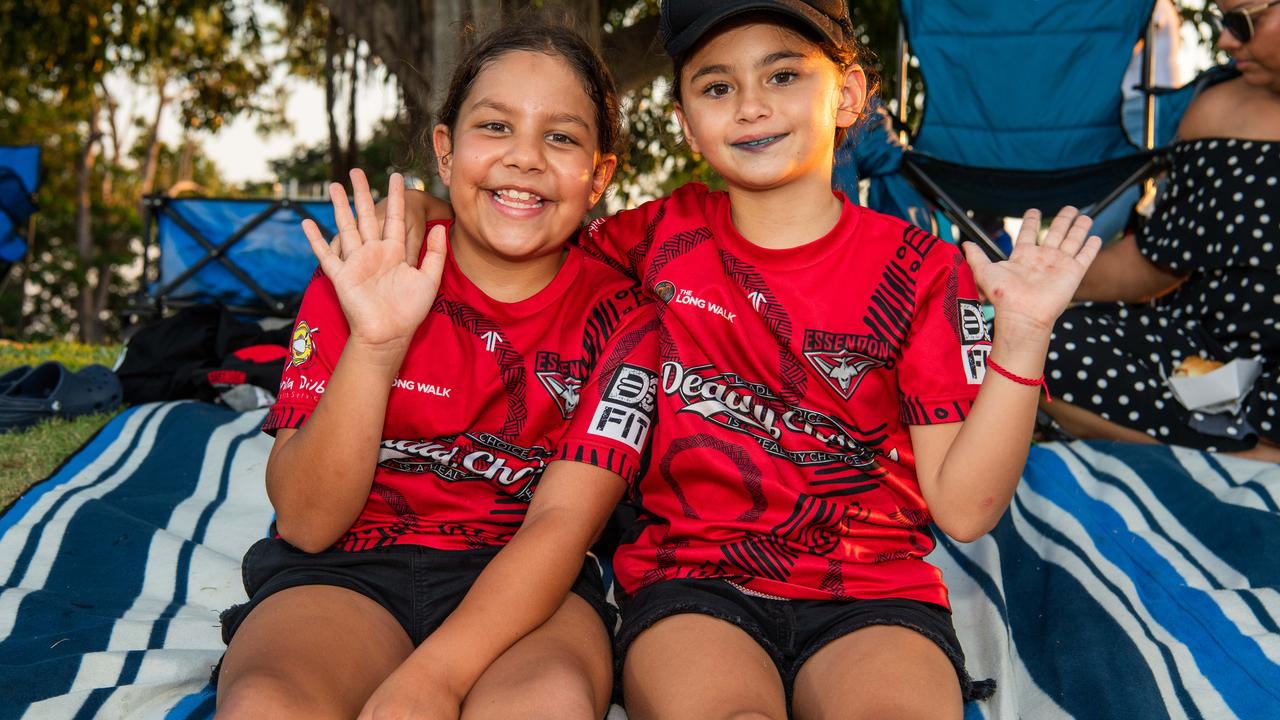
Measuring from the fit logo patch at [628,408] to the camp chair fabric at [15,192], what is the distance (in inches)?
214

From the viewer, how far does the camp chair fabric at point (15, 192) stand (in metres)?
5.95

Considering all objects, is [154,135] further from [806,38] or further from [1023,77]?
[806,38]

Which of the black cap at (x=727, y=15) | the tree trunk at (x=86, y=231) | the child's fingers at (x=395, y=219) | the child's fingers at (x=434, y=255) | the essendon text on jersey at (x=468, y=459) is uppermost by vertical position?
the black cap at (x=727, y=15)

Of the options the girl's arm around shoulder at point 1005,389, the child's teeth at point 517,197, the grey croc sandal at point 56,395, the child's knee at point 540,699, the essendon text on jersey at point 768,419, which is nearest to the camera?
the child's knee at point 540,699

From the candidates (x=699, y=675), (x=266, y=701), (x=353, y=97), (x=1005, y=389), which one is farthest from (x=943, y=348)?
(x=353, y=97)

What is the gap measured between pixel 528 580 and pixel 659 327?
1.86 ft

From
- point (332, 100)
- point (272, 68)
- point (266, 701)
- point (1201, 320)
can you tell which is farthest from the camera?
point (272, 68)

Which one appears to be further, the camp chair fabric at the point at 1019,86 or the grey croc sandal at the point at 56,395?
the camp chair fabric at the point at 1019,86

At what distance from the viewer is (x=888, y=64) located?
22.2 ft

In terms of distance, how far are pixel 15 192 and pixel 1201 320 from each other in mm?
6011

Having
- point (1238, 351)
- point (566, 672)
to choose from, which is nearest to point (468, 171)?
point (566, 672)

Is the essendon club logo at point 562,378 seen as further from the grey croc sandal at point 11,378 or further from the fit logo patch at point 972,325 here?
the grey croc sandal at point 11,378

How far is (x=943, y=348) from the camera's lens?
1729mm

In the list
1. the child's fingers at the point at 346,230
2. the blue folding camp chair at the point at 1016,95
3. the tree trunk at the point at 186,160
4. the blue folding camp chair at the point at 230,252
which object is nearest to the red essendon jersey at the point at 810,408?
the child's fingers at the point at 346,230
